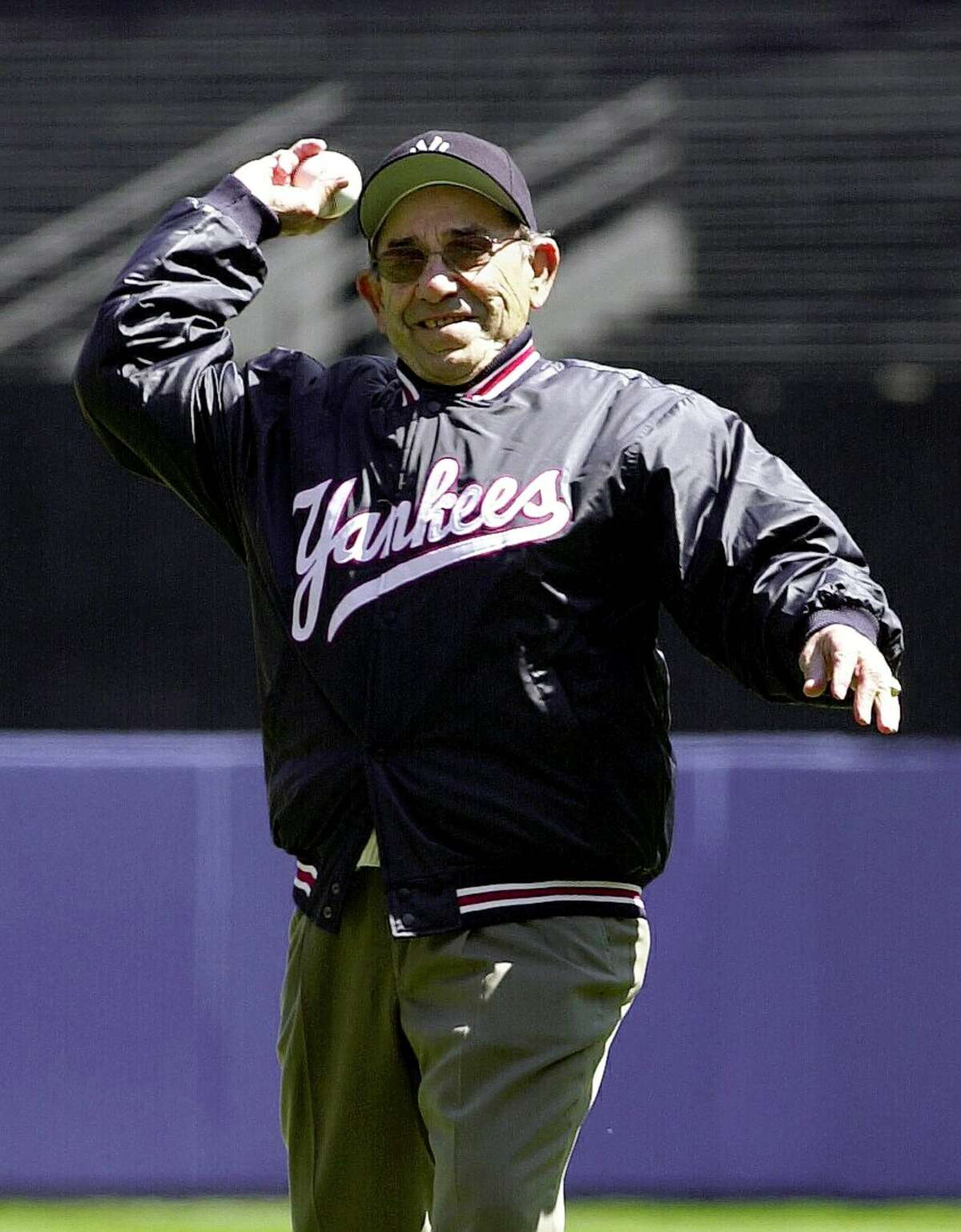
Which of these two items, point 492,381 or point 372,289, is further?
point 372,289

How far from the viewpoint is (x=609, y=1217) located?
454 cm

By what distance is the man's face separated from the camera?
8.61ft

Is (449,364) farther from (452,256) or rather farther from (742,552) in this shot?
(742,552)

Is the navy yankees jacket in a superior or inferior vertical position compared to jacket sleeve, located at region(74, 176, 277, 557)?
inferior

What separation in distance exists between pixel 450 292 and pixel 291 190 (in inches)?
19.9

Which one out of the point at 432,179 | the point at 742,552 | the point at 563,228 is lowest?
the point at 742,552

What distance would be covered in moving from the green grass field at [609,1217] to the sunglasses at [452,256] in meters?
2.56

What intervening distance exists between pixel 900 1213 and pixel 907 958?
59cm

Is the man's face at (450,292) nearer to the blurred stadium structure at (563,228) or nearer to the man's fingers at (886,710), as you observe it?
the man's fingers at (886,710)

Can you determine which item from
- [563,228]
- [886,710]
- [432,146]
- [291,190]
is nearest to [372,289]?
[432,146]

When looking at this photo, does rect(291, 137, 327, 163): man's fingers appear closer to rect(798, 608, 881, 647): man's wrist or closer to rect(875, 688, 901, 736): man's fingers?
rect(798, 608, 881, 647): man's wrist

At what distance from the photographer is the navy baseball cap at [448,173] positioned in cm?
262

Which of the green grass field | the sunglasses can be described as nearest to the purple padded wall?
the green grass field

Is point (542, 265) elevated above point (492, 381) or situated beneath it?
elevated above
